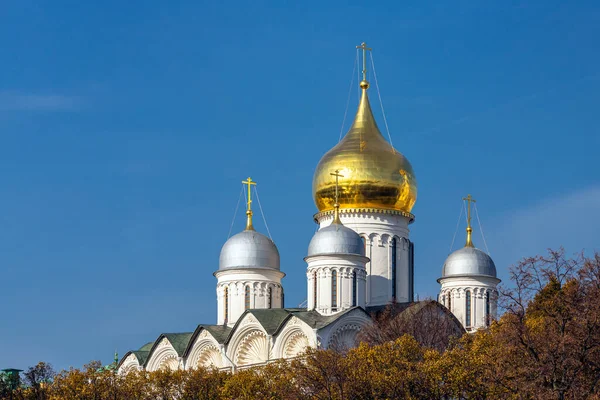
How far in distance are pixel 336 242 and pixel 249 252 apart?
4870mm

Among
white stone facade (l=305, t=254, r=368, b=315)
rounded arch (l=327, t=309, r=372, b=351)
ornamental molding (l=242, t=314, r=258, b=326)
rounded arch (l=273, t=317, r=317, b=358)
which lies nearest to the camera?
rounded arch (l=327, t=309, r=372, b=351)

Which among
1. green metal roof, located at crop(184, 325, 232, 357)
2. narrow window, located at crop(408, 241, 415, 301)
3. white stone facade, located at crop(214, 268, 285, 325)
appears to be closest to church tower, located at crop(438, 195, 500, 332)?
narrow window, located at crop(408, 241, 415, 301)

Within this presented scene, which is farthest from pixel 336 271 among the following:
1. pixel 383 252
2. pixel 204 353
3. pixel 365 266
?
pixel 204 353

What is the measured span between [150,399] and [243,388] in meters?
3.41

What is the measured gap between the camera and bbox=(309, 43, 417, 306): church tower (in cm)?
5228

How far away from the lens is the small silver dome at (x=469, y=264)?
52094 mm

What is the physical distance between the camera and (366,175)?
52.3m

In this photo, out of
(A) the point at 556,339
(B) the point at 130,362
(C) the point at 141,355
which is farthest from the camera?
(B) the point at 130,362

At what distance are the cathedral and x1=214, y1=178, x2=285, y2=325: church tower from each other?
38 mm

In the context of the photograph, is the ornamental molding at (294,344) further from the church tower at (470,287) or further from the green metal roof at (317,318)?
the church tower at (470,287)

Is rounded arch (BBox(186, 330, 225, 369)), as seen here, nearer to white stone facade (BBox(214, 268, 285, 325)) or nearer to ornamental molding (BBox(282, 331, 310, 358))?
white stone facade (BBox(214, 268, 285, 325))

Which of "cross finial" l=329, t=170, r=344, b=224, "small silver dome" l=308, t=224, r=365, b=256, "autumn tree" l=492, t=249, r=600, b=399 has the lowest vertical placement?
"autumn tree" l=492, t=249, r=600, b=399

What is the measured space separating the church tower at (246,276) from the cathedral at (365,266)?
0.13 ft

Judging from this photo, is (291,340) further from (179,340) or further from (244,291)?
(179,340)
